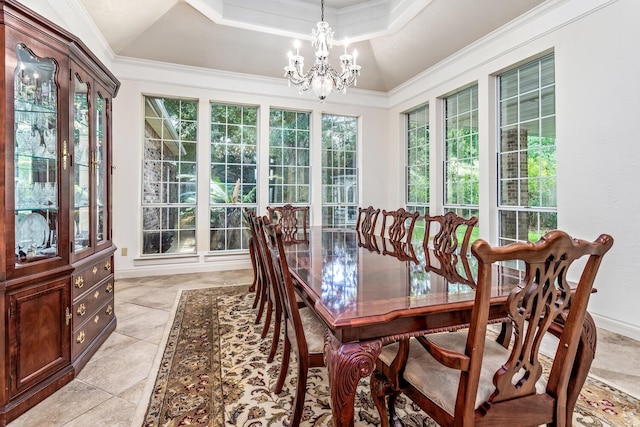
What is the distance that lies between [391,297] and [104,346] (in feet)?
7.62

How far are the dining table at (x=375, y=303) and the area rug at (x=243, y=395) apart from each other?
62 cm

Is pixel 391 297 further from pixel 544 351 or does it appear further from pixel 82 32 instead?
pixel 82 32

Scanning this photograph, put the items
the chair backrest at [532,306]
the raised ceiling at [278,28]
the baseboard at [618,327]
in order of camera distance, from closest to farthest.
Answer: the chair backrest at [532,306] < the baseboard at [618,327] < the raised ceiling at [278,28]

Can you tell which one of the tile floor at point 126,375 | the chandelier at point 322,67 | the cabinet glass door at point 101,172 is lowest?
the tile floor at point 126,375

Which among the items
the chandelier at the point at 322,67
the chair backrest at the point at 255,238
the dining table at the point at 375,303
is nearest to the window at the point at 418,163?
the chandelier at the point at 322,67

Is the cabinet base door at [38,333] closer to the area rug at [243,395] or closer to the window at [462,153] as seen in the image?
the area rug at [243,395]

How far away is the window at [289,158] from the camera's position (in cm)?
528

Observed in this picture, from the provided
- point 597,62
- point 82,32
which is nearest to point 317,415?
point 597,62

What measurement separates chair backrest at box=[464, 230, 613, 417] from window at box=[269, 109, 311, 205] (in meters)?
4.51

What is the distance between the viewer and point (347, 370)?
1.11m

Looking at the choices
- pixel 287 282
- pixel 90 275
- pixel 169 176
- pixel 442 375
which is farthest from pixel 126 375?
pixel 169 176

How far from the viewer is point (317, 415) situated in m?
1.61

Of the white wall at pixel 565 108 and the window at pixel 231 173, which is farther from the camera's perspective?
the window at pixel 231 173

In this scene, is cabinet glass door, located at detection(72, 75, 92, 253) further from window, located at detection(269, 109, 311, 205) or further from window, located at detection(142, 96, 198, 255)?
window, located at detection(269, 109, 311, 205)
